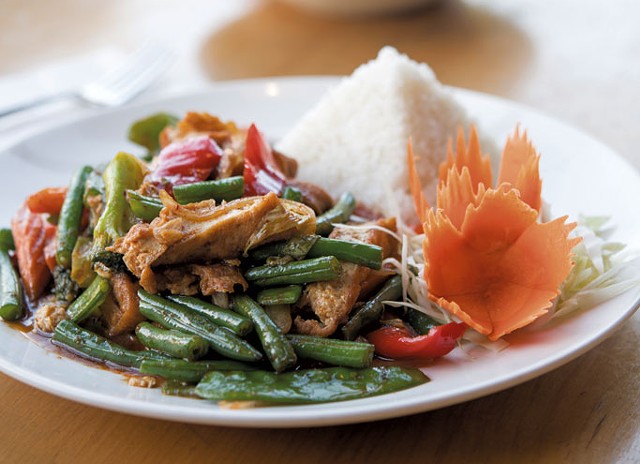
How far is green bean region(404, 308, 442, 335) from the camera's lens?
2295 millimetres

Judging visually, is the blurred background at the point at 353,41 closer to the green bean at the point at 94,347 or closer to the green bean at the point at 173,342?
the green bean at the point at 94,347

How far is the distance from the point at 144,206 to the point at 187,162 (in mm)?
332

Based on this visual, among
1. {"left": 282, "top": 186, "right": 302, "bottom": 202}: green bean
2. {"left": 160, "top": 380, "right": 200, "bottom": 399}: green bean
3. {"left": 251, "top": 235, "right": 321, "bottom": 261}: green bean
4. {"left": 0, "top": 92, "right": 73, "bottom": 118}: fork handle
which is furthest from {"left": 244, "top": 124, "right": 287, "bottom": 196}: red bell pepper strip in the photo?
{"left": 0, "top": 92, "right": 73, "bottom": 118}: fork handle

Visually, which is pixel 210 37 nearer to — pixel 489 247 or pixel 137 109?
pixel 137 109

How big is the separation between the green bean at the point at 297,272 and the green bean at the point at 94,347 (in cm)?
35

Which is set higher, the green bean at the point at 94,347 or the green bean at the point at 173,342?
the green bean at the point at 173,342

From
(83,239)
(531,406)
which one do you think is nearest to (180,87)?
(83,239)

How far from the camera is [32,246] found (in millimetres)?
2625

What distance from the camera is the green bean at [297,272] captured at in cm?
220

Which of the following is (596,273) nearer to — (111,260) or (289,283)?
(289,283)

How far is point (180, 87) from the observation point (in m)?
4.55

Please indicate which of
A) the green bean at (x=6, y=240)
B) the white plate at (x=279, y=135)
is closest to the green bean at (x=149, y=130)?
the white plate at (x=279, y=135)

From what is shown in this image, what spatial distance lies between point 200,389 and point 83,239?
831 millimetres

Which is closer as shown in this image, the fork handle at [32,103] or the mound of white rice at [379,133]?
the mound of white rice at [379,133]
